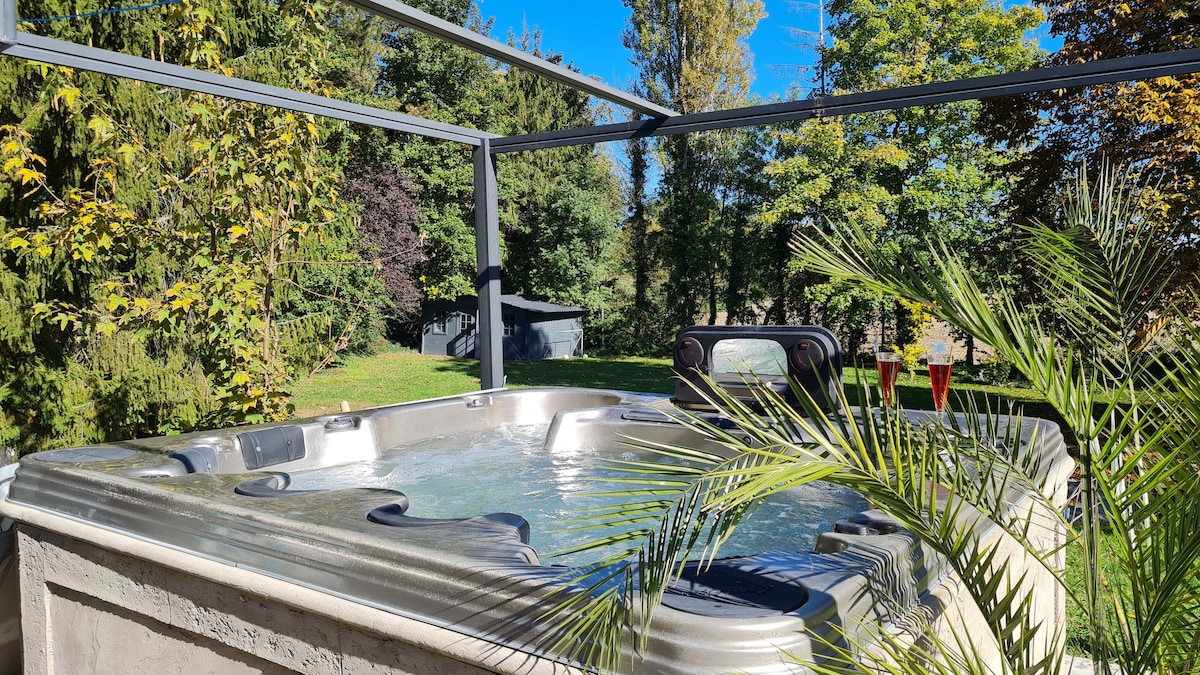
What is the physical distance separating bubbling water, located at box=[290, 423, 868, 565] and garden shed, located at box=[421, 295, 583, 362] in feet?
38.1

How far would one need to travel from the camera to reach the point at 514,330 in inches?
607

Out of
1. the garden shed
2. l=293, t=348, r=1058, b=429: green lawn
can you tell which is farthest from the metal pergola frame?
the garden shed

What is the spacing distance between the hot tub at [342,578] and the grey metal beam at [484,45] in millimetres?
1422

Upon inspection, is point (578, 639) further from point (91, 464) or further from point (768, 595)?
point (91, 464)

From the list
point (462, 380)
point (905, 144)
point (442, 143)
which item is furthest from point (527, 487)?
point (442, 143)

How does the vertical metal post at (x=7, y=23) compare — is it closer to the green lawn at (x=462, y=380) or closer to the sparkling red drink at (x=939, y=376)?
the sparkling red drink at (x=939, y=376)

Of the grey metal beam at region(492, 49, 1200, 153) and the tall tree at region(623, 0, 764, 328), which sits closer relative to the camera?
the grey metal beam at region(492, 49, 1200, 153)

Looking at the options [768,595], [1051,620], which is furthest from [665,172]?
[768,595]

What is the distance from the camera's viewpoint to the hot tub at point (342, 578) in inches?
49.3

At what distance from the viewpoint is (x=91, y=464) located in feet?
7.50

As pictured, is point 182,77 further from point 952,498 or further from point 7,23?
point 952,498

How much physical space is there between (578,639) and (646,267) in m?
15.6

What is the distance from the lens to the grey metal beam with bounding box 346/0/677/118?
246 cm

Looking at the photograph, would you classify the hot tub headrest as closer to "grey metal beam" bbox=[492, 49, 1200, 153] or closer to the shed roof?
"grey metal beam" bbox=[492, 49, 1200, 153]
